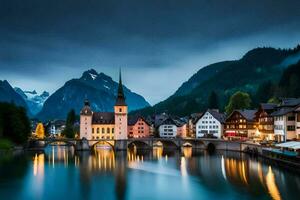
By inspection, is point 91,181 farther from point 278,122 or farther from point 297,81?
point 297,81

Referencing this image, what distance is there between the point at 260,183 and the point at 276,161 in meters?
20.9

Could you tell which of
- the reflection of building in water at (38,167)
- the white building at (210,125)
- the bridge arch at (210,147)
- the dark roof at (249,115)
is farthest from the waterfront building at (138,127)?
the reflection of building in water at (38,167)

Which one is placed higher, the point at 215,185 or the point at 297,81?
the point at 297,81

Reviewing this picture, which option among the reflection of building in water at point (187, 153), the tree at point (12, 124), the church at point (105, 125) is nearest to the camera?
the reflection of building in water at point (187, 153)

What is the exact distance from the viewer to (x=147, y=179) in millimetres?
66375

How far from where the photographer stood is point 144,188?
58719mm

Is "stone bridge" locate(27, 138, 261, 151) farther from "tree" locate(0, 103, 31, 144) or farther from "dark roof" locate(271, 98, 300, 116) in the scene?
"tree" locate(0, 103, 31, 144)

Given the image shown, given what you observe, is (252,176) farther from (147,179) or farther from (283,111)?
(283,111)

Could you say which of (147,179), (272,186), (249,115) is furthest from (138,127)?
A: (272,186)

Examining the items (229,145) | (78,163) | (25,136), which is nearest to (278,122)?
(229,145)

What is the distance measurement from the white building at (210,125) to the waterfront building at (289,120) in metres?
40.9

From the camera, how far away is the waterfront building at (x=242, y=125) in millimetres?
122062

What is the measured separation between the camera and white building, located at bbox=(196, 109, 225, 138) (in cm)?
13688

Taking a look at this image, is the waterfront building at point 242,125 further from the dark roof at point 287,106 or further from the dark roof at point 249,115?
the dark roof at point 287,106
